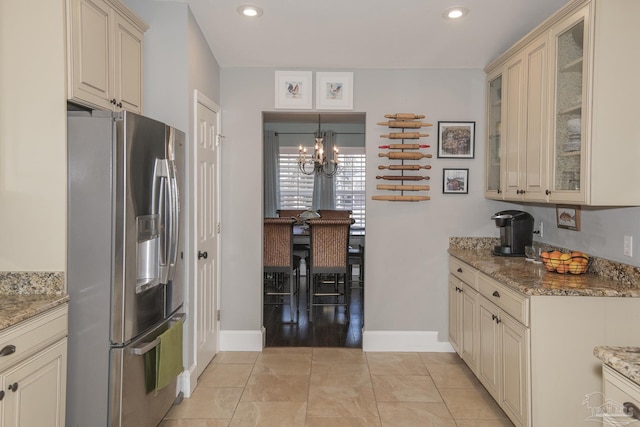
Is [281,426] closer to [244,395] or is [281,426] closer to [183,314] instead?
[244,395]

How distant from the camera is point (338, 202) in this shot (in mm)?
7430

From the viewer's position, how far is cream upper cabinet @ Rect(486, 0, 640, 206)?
7.36 feet

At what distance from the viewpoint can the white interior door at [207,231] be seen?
10.6 feet

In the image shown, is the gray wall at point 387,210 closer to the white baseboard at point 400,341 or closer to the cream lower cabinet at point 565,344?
the white baseboard at point 400,341

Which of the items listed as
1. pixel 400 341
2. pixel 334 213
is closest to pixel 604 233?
pixel 400 341

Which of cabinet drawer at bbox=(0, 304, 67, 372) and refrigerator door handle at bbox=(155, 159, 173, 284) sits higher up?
refrigerator door handle at bbox=(155, 159, 173, 284)

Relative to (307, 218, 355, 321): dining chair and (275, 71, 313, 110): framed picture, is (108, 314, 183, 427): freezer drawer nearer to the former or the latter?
(275, 71, 313, 110): framed picture

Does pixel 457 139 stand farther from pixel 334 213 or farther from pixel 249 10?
pixel 334 213

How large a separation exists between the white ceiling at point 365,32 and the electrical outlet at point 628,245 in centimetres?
149

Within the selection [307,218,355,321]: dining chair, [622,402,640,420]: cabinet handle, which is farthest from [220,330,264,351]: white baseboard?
[622,402,640,420]: cabinet handle

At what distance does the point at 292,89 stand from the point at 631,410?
336cm

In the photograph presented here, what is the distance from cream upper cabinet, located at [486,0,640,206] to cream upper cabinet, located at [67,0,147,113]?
98.3 inches

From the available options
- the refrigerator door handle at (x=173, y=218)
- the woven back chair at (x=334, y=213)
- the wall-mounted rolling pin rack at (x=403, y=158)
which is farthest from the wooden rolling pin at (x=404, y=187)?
the woven back chair at (x=334, y=213)

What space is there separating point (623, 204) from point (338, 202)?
208 inches
